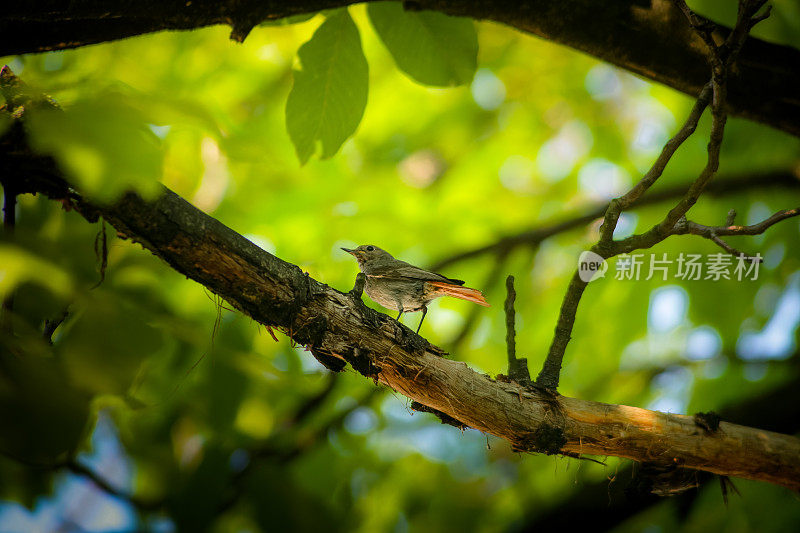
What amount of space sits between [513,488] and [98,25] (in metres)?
4.66

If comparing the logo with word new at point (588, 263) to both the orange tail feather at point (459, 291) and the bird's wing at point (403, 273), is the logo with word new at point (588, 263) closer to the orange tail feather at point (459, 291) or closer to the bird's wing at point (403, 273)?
the orange tail feather at point (459, 291)

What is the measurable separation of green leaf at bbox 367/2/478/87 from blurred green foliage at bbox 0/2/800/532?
0.01 meters

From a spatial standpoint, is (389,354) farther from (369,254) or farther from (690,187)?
(369,254)

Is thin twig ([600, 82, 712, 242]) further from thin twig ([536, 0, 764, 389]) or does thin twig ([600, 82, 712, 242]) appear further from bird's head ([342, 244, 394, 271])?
bird's head ([342, 244, 394, 271])

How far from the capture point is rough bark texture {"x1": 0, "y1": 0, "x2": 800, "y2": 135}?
2.43 metres

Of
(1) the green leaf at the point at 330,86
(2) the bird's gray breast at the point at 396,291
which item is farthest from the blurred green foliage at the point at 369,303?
(2) the bird's gray breast at the point at 396,291

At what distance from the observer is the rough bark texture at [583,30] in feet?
7.97

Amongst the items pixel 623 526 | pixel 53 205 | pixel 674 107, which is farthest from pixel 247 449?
pixel 674 107

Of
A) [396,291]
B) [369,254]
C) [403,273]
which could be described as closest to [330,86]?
[403,273]

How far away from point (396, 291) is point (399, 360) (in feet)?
4.00

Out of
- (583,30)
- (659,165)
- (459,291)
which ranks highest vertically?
(583,30)

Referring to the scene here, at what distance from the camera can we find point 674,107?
5613 mm

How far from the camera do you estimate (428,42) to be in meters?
3.14

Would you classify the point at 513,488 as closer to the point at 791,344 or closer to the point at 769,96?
the point at 791,344
